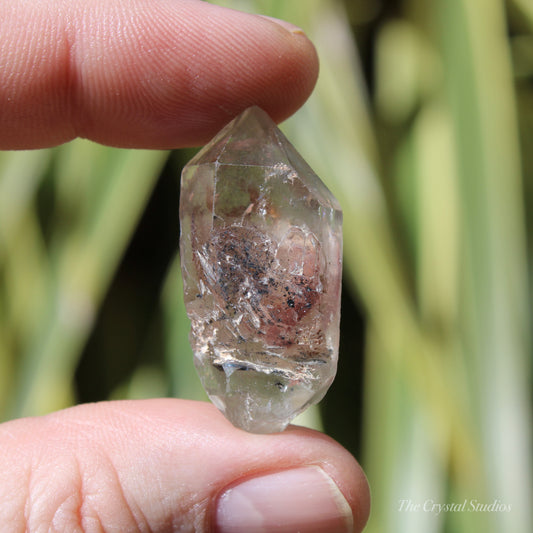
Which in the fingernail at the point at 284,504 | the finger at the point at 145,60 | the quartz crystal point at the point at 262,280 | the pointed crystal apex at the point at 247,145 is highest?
the finger at the point at 145,60

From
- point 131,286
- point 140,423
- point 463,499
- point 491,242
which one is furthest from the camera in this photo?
point 131,286

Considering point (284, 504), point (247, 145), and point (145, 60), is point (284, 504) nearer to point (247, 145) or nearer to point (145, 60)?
point (247, 145)

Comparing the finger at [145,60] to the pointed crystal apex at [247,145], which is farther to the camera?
the finger at [145,60]

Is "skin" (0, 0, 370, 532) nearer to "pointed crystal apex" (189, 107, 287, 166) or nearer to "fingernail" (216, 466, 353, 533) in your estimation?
"fingernail" (216, 466, 353, 533)

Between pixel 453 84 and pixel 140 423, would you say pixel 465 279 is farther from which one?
pixel 140 423

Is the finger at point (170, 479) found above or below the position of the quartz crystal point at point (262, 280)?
below

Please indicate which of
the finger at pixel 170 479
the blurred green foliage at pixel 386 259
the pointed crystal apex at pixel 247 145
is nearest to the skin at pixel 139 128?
the finger at pixel 170 479

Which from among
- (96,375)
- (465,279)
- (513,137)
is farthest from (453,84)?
(96,375)

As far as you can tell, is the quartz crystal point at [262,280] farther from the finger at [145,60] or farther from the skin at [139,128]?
the finger at [145,60]
